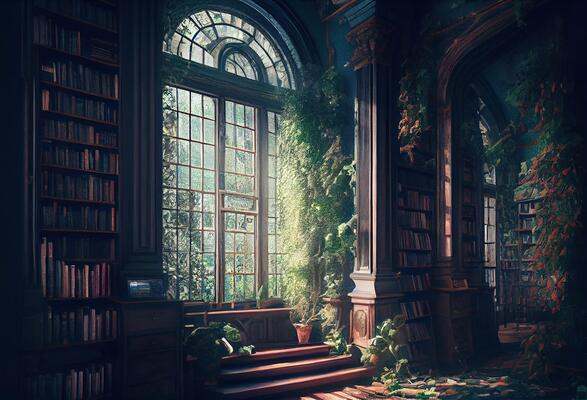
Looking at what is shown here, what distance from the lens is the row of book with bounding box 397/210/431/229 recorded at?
242 inches

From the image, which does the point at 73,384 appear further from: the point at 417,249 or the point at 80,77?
the point at 417,249

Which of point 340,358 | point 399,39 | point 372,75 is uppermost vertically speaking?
point 399,39

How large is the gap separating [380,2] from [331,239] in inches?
121

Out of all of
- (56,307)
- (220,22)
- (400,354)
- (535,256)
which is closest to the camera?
(56,307)

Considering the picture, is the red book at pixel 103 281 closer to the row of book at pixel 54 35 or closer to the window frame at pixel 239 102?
the window frame at pixel 239 102

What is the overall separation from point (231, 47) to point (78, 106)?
2667 mm

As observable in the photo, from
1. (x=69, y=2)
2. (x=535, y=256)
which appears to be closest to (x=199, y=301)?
(x=69, y=2)

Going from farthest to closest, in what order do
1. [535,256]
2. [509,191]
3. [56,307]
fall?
[509,191] → [535,256] → [56,307]

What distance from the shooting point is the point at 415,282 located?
244 inches

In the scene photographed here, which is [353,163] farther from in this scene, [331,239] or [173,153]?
[173,153]

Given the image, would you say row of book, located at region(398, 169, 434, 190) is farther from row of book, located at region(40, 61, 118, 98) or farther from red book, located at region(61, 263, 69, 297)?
red book, located at region(61, 263, 69, 297)

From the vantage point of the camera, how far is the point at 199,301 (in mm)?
5621

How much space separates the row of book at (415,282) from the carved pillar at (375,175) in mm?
185

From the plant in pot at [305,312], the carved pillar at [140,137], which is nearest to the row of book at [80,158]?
the carved pillar at [140,137]
